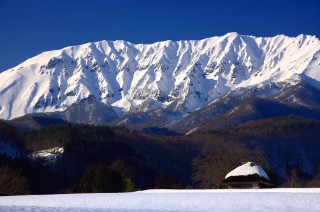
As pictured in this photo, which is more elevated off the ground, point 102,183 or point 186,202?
point 102,183

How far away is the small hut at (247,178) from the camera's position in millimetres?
87250

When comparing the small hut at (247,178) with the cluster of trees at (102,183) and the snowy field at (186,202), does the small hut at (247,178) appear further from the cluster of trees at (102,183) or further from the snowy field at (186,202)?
the snowy field at (186,202)

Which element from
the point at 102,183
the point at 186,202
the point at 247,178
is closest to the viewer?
the point at 186,202

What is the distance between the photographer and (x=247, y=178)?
87938mm

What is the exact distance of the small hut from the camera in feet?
286

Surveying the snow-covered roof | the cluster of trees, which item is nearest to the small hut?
the snow-covered roof

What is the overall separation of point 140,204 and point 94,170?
2376 inches

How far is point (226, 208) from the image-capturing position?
46.4m

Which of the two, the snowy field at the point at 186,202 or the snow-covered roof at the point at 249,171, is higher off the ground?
the snow-covered roof at the point at 249,171

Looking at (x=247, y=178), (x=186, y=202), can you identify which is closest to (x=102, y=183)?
(x=247, y=178)

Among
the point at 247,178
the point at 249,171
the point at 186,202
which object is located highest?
the point at 249,171

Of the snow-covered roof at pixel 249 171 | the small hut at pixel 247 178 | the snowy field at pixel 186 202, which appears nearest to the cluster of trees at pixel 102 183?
the small hut at pixel 247 178

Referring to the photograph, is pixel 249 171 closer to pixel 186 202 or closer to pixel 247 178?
pixel 247 178

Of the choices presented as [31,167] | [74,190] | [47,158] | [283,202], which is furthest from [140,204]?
[47,158]
